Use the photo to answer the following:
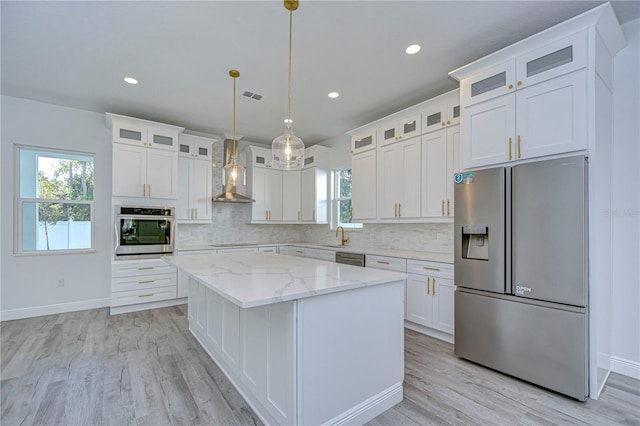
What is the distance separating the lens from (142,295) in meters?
4.12

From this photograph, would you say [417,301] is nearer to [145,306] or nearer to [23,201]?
[145,306]

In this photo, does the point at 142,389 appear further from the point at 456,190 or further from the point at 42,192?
the point at 42,192

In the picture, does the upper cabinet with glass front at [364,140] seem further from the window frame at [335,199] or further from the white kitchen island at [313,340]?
the white kitchen island at [313,340]

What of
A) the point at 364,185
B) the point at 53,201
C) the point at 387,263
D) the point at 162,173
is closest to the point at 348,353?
the point at 387,263

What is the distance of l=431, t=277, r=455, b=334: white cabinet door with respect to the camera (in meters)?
3.01

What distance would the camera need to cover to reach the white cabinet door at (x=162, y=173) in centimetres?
426

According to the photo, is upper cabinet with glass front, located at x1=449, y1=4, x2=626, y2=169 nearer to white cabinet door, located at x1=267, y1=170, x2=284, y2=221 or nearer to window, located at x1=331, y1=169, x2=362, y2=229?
window, located at x1=331, y1=169, x2=362, y2=229

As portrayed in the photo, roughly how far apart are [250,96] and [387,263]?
8.95ft

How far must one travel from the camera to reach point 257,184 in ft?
18.1

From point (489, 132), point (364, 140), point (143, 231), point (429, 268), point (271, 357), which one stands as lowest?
point (271, 357)

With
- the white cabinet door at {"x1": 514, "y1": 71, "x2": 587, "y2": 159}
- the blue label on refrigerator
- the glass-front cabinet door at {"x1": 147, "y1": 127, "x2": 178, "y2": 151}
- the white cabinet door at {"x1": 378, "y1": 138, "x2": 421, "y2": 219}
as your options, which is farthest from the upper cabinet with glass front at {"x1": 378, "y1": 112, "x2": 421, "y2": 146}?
the glass-front cabinet door at {"x1": 147, "y1": 127, "x2": 178, "y2": 151}

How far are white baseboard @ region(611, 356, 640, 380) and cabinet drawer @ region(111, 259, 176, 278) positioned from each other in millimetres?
4850

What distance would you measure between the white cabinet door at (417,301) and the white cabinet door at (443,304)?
3.4 inches

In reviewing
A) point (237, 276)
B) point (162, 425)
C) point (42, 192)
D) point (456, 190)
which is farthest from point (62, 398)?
point (456, 190)
